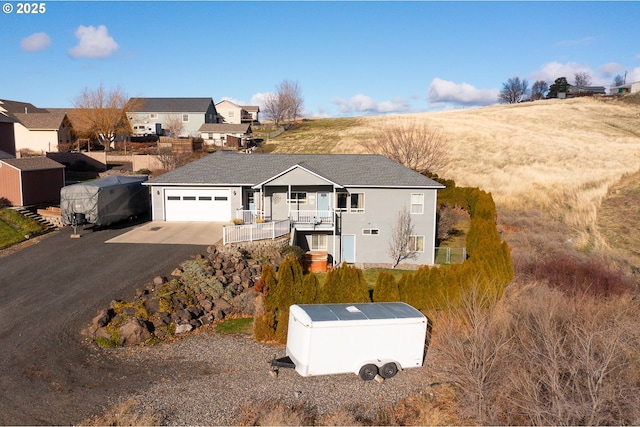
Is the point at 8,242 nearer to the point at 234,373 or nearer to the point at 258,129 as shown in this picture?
the point at 234,373

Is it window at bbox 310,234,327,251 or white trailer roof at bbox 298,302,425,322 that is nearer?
white trailer roof at bbox 298,302,425,322

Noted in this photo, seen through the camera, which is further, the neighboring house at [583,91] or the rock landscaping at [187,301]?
the neighboring house at [583,91]

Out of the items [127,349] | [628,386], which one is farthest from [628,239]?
[127,349]

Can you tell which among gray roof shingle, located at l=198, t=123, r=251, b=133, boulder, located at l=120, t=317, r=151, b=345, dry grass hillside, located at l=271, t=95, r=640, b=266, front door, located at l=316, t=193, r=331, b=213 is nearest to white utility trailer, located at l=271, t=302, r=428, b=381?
boulder, located at l=120, t=317, r=151, b=345

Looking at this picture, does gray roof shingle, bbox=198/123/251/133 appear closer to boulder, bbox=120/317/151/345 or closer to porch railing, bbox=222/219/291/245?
porch railing, bbox=222/219/291/245

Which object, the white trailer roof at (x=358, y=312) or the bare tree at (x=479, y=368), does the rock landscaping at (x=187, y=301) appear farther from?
the bare tree at (x=479, y=368)

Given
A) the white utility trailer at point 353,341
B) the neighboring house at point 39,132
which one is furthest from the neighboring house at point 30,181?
the neighboring house at point 39,132
